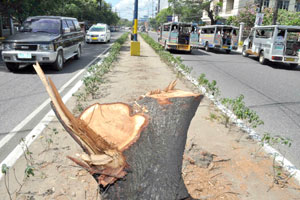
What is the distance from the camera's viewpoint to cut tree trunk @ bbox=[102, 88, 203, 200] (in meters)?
1.78

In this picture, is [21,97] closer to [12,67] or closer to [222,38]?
[12,67]

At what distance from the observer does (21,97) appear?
594cm

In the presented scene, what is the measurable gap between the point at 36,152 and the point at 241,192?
2535 millimetres

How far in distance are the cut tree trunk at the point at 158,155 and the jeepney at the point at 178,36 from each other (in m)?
16.0

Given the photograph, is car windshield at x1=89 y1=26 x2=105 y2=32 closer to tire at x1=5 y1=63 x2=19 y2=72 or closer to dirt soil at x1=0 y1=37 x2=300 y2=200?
tire at x1=5 y1=63 x2=19 y2=72

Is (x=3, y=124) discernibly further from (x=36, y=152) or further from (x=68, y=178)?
(x=68, y=178)

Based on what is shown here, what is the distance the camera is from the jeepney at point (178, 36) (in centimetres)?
1777

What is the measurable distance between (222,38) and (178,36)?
4.13m

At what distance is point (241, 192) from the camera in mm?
2750

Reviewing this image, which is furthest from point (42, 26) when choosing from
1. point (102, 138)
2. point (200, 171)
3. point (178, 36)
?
point (178, 36)

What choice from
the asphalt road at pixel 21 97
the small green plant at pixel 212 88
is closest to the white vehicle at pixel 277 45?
the small green plant at pixel 212 88

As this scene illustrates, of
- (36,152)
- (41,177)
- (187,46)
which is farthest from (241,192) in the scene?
(187,46)

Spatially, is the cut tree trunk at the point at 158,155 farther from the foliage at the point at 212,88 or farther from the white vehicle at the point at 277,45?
Answer: the white vehicle at the point at 277,45

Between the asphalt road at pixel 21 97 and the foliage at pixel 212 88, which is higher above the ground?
the foliage at pixel 212 88
